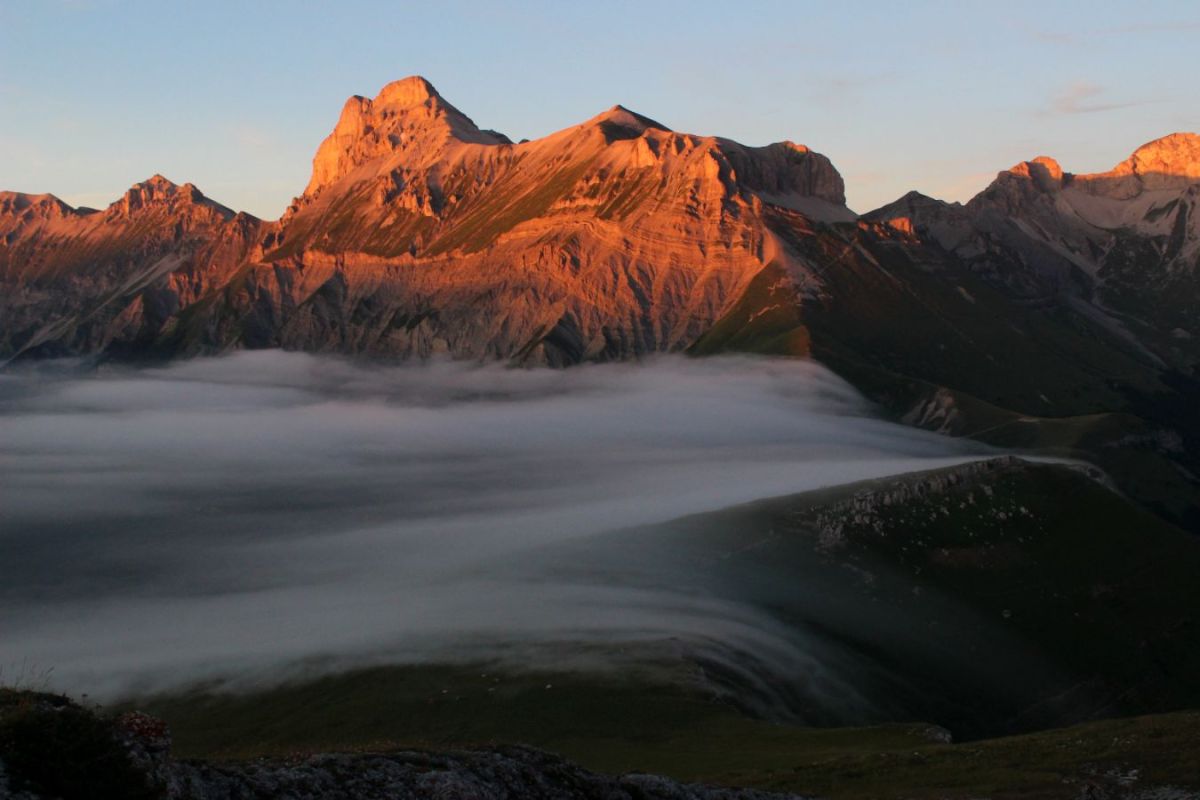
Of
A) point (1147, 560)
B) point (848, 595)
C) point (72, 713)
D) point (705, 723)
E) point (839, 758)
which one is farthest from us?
point (1147, 560)

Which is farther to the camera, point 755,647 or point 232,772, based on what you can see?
point 755,647

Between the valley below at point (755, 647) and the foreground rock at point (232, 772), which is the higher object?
the foreground rock at point (232, 772)

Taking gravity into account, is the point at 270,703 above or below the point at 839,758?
below

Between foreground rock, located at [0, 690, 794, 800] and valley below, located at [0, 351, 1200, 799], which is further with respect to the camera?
valley below, located at [0, 351, 1200, 799]

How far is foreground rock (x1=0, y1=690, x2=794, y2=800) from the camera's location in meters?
26.9

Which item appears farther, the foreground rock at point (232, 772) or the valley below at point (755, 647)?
the valley below at point (755, 647)

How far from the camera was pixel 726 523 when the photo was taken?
604ft

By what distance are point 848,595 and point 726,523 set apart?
1036 inches

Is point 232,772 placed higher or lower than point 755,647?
higher

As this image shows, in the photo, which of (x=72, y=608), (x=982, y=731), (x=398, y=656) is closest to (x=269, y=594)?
(x=72, y=608)

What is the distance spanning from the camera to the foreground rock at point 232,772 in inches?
1060

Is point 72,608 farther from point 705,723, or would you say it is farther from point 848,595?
point 705,723

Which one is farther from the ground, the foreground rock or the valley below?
the foreground rock

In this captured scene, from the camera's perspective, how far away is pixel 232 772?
1235 inches
